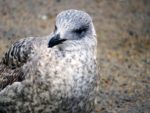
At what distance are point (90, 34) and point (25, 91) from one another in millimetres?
778

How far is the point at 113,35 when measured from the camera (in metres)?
8.97

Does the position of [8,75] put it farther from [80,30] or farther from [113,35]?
[113,35]

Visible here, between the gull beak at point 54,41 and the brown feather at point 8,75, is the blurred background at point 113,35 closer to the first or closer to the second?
the brown feather at point 8,75

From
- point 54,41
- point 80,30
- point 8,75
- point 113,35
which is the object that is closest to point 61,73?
point 54,41

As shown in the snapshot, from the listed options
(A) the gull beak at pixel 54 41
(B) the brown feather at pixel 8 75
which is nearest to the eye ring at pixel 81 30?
(A) the gull beak at pixel 54 41

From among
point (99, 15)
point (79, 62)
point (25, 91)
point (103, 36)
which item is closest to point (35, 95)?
point (25, 91)

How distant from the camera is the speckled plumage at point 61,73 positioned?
420cm

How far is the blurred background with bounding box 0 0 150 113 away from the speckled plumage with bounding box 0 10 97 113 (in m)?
1.71

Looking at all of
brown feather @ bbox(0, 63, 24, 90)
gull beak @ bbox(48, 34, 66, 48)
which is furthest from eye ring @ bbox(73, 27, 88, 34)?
brown feather @ bbox(0, 63, 24, 90)

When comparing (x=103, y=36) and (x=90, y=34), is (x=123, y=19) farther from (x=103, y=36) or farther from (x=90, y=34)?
(x=90, y=34)

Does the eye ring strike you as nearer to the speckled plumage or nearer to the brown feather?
the speckled plumage

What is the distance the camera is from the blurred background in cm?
643

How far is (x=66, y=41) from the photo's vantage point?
427cm

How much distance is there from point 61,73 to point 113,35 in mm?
4877
